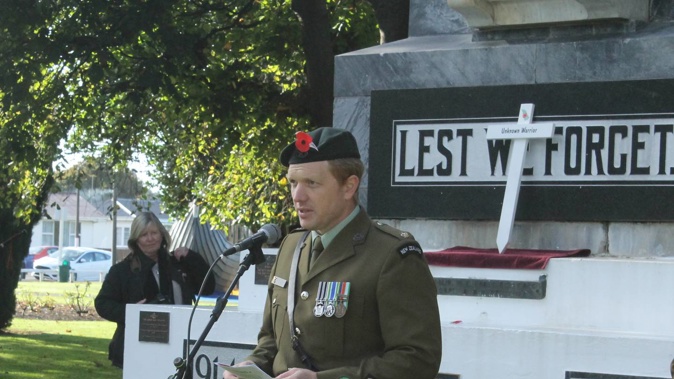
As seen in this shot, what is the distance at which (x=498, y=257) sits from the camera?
246 inches

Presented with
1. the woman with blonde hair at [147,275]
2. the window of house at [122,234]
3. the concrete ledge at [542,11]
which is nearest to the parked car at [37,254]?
the window of house at [122,234]

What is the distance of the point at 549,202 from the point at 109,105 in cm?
808

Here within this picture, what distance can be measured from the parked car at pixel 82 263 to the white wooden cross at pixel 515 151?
130 feet

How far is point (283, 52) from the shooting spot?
513 inches

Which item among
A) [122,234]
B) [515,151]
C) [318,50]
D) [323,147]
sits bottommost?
[122,234]

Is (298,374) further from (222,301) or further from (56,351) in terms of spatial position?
(56,351)

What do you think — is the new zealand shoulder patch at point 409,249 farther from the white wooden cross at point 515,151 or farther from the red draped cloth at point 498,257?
the white wooden cross at point 515,151

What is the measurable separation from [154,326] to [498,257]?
2.45m

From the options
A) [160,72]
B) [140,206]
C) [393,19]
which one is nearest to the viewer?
[393,19]

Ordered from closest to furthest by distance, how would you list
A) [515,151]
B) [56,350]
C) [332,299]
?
1. [332,299]
2. [515,151]
3. [56,350]

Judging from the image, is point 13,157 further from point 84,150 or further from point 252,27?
point 84,150

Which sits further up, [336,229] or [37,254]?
[336,229]

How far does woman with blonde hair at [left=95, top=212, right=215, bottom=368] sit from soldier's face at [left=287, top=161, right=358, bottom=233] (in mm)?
4100

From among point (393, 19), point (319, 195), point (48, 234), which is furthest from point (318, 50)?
point (48, 234)
